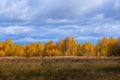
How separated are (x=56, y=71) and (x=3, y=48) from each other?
105m

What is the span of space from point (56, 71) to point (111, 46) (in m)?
90.5

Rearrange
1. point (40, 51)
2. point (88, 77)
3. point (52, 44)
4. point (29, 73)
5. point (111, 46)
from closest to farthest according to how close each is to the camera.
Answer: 1. point (88, 77)
2. point (29, 73)
3. point (111, 46)
4. point (40, 51)
5. point (52, 44)

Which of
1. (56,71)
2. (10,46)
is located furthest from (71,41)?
(56,71)

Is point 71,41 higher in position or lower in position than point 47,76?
higher

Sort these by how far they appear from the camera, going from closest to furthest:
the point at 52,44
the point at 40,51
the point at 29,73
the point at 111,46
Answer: the point at 29,73
the point at 111,46
the point at 40,51
the point at 52,44

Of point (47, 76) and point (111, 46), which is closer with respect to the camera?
point (47, 76)

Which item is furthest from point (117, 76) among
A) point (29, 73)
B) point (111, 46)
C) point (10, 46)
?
point (10, 46)

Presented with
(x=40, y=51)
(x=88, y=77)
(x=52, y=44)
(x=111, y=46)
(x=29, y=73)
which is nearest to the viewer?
(x=88, y=77)

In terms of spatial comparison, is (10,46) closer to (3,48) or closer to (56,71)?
(3,48)

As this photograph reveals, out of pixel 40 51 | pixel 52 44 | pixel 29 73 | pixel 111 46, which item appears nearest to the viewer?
pixel 29 73

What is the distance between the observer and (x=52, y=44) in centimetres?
12581

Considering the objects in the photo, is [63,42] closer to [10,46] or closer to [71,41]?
[71,41]

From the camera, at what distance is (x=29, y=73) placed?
15.8m

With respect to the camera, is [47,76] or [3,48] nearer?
[47,76]
